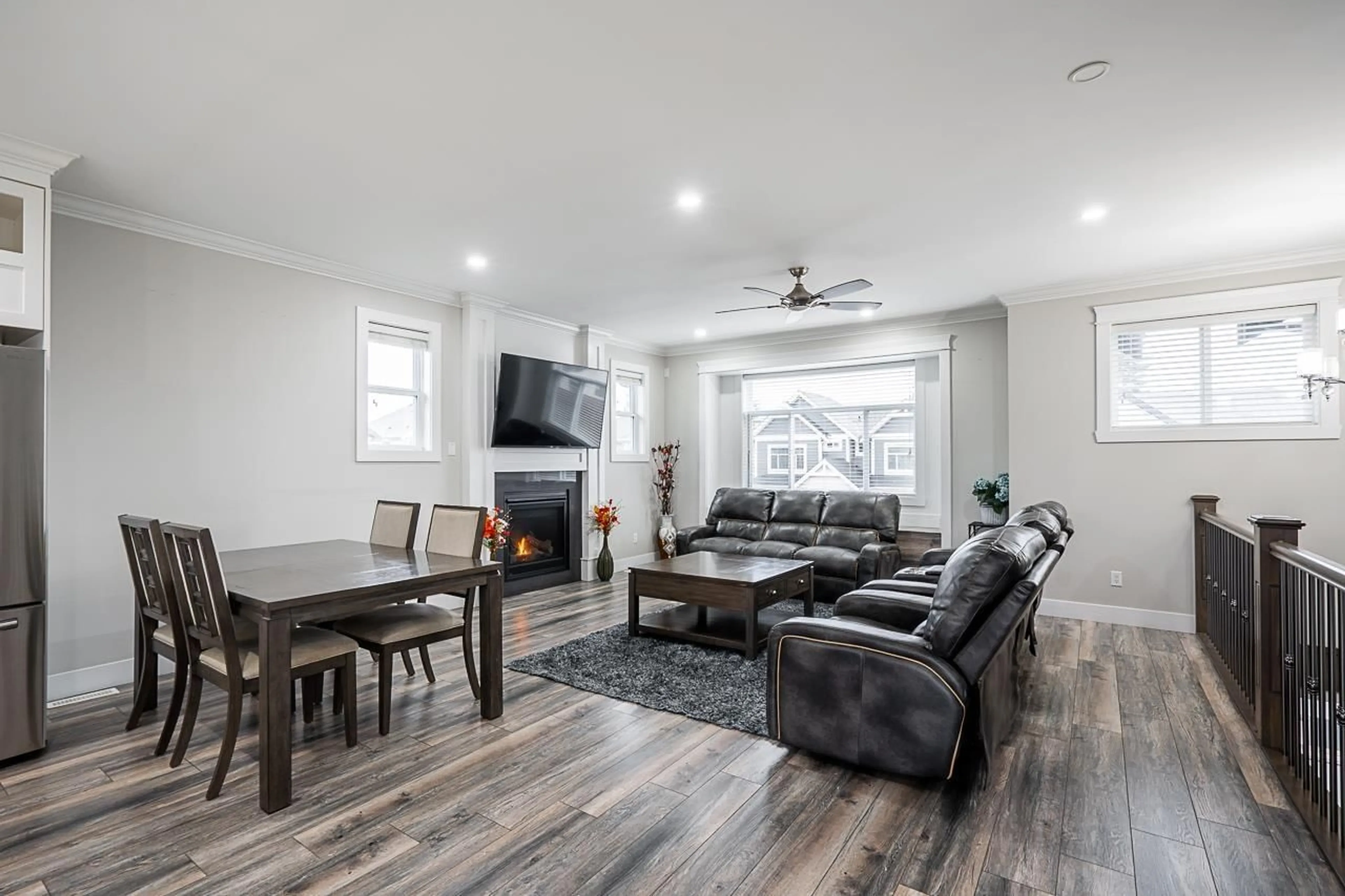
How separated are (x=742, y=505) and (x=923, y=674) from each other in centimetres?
448

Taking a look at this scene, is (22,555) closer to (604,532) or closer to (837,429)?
(604,532)

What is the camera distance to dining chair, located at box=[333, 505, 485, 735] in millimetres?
2922

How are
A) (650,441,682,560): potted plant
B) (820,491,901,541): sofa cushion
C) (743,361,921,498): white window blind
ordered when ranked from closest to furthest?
(820,491,901,541): sofa cushion
(743,361,921,498): white window blind
(650,441,682,560): potted plant

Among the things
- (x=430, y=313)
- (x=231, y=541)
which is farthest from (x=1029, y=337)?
(x=231, y=541)

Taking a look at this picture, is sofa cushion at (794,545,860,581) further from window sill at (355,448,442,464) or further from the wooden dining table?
window sill at (355,448,442,464)

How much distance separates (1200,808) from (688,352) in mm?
6349

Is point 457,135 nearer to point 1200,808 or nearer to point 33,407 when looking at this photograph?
point 33,407

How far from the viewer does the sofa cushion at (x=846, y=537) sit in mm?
5922

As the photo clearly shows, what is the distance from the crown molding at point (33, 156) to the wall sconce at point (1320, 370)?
6911 millimetres

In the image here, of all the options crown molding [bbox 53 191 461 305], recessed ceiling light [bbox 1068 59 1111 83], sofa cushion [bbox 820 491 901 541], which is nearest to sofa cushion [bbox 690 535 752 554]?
sofa cushion [bbox 820 491 901 541]

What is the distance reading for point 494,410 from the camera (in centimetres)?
576

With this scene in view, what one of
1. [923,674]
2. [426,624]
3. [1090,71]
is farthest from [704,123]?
[426,624]

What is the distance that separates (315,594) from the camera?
2451 mm

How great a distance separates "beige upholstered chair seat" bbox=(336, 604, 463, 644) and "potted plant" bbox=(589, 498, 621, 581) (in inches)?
132
